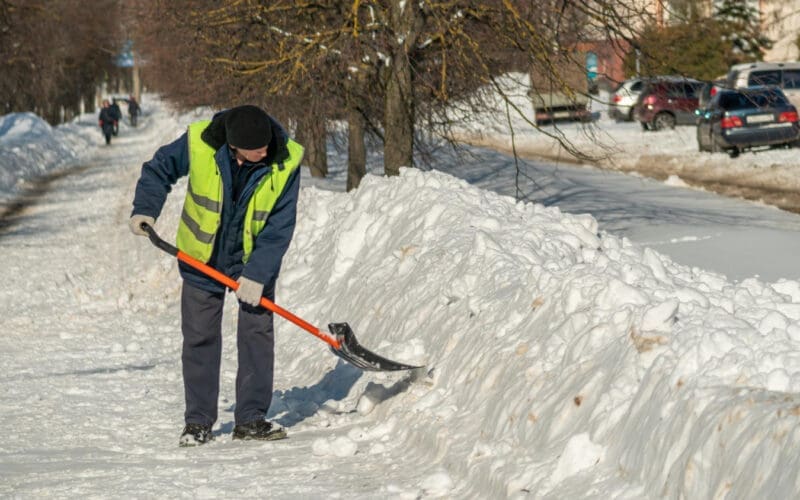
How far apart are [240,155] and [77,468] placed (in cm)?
Result: 160

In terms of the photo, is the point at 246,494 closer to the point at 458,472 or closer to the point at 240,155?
the point at 458,472

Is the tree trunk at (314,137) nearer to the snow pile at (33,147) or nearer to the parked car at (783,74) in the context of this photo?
the snow pile at (33,147)

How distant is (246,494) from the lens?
5305mm

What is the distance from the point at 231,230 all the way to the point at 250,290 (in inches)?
12.8

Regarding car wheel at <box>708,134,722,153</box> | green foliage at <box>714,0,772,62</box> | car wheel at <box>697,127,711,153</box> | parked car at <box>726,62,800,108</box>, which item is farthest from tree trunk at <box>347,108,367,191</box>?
green foliage at <box>714,0,772,62</box>

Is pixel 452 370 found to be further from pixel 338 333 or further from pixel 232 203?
pixel 232 203

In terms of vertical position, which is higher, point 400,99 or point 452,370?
point 400,99

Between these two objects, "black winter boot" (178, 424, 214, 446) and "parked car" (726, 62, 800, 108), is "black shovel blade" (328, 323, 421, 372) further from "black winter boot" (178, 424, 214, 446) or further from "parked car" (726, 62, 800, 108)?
"parked car" (726, 62, 800, 108)

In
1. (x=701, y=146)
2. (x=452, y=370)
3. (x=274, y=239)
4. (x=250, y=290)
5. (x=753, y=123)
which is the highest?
(x=274, y=239)

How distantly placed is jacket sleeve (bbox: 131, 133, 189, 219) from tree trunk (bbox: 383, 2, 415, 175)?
7.19 meters

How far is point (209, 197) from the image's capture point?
6.34m

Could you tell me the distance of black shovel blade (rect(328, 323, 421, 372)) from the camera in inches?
257

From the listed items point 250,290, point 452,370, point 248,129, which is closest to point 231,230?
point 250,290

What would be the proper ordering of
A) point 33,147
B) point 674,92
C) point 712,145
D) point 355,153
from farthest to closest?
point 33,147 → point 712,145 → point 355,153 → point 674,92
